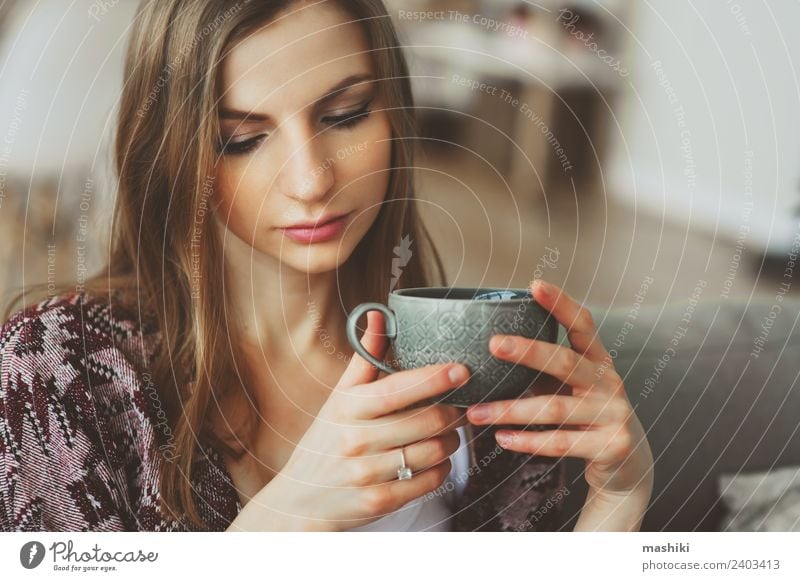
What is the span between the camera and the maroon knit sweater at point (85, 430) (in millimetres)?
388

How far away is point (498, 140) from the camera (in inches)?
16.9

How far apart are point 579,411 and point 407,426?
0.09 metres

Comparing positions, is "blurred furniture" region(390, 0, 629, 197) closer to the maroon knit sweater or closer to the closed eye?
the closed eye

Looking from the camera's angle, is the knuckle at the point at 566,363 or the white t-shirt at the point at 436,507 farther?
the white t-shirt at the point at 436,507

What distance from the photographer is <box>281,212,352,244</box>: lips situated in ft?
1.32

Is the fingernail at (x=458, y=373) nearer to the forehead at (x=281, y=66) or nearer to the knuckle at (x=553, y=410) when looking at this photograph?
the knuckle at (x=553, y=410)

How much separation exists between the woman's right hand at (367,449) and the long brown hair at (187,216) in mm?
62

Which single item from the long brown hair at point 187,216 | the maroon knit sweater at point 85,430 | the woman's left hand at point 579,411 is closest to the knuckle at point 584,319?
the woman's left hand at point 579,411

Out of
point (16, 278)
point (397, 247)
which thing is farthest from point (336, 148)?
point (16, 278)

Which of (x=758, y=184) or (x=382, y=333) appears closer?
(x=382, y=333)

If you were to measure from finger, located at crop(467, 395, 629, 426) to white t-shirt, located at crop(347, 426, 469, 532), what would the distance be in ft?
0.32
